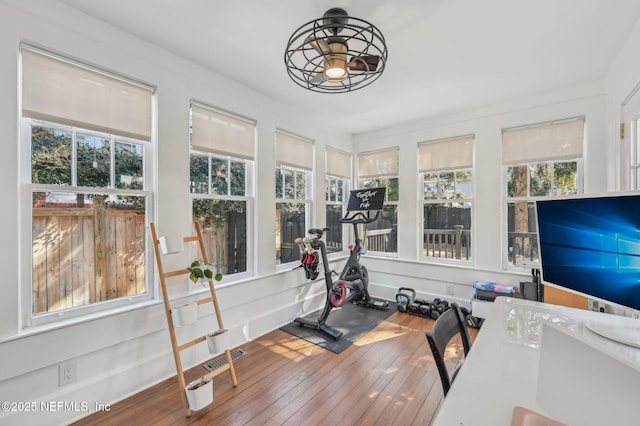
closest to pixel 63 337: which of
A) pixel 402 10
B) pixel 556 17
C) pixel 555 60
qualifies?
pixel 402 10

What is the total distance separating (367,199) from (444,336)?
2874 mm

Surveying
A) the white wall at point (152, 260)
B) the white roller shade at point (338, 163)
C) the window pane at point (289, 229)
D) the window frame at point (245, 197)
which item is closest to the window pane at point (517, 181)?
the white roller shade at point (338, 163)

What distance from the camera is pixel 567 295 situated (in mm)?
2775

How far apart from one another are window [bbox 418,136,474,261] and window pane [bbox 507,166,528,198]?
43cm

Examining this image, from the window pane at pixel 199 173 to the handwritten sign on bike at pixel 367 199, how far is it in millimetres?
2101

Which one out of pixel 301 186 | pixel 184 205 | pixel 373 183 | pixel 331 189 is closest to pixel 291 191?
pixel 301 186

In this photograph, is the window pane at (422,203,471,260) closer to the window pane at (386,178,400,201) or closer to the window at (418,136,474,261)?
the window at (418,136,474,261)

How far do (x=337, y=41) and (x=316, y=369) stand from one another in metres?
2.60

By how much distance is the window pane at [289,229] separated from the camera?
357cm

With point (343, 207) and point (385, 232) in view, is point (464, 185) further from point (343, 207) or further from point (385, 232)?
point (343, 207)

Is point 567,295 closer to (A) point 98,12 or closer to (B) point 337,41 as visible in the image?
(B) point 337,41

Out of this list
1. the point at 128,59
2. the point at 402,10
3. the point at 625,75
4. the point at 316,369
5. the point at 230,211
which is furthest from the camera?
the point at 230,211

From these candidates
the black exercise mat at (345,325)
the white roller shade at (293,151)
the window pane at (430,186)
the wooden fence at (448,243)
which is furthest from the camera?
the window pane at (430,186)

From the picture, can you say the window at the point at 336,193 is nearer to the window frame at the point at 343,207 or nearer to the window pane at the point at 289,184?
the window frame at the point at 343,207
